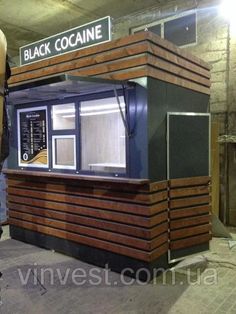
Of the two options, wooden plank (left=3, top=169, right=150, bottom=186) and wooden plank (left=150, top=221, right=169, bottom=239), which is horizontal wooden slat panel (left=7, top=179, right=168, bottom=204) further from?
wooden plank (left=150, top=221, right=169, bottom=239)

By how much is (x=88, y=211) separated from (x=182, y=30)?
3.95 m

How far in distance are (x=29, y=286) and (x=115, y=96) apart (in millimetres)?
2349

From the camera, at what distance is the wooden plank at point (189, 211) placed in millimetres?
3723

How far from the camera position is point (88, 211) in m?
3.87

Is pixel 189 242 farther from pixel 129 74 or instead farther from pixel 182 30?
pixel 182 30

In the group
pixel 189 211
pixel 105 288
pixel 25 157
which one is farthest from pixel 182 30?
pixel 105 288

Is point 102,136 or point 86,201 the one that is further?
point 102,136

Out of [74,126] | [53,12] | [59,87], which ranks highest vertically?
[53,12]

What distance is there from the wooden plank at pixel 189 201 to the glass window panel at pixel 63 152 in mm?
1457

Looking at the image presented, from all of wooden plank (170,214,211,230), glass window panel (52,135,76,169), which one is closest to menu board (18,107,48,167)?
glass window panel (52,135,76,169)

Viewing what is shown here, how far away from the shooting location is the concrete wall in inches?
211

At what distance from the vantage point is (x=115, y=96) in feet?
11.6

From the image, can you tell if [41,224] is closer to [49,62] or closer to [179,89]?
[49,62]

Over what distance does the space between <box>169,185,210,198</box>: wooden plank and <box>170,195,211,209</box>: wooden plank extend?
0.06 m
